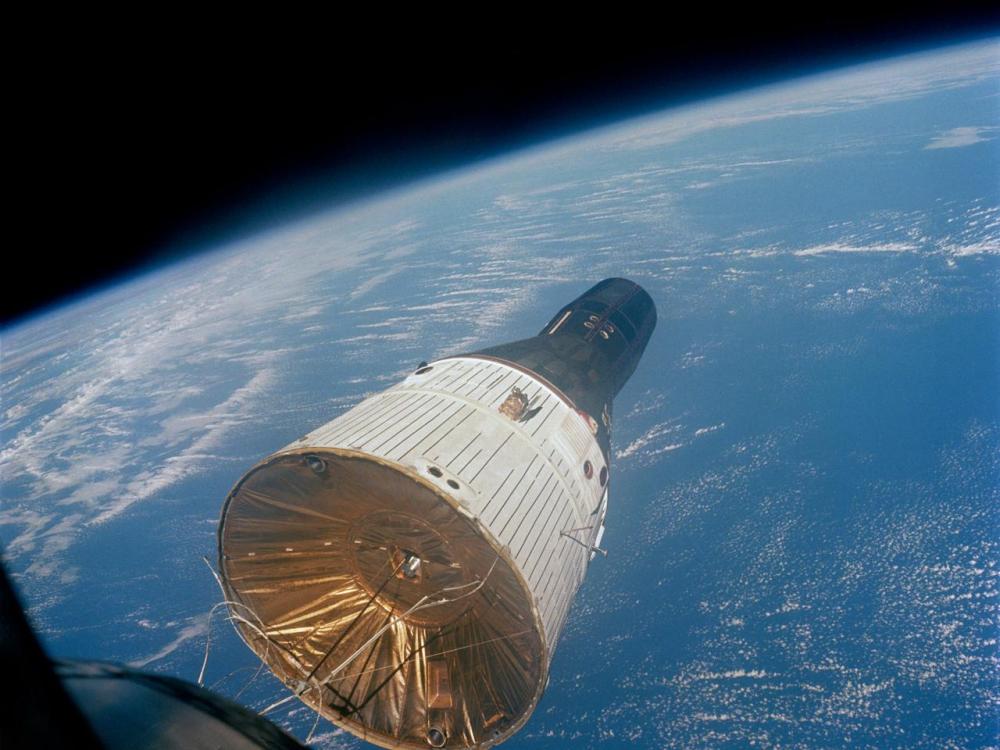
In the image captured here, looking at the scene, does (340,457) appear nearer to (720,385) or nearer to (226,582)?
(226,582)

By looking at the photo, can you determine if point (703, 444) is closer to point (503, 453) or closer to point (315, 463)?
point (503, 453)

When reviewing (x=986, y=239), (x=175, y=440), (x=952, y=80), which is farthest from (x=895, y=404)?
(x=952, y=80)

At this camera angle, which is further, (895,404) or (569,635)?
(895,404)

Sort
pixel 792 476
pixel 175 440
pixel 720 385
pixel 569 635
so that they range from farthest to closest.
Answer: pixel 175 440 → pixel 720 385 → pixel 792 476 → pixel 569 635

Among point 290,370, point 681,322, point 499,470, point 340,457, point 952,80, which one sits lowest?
point 681,322

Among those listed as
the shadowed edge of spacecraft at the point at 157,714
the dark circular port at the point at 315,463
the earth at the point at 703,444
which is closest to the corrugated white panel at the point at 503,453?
the dark circular port at the point at 315,463

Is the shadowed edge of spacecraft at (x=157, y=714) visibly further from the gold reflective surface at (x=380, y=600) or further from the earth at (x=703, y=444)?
the gold reflective surface at (x=380, y=600)

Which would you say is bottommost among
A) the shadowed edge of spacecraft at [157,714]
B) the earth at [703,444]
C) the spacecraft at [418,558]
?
the earth at [703,444]
